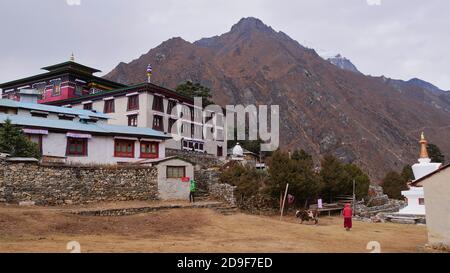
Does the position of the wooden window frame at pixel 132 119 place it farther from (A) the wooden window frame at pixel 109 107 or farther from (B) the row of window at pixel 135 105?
(A) the wooden window frame at pixel 109 107

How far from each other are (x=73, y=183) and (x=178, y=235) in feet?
33.8

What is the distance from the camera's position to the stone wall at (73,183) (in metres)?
21.5

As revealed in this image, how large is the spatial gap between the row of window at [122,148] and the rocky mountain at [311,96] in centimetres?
7080

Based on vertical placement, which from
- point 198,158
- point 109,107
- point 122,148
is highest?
point 109,107

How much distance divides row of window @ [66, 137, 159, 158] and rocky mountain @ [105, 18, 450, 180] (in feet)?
232

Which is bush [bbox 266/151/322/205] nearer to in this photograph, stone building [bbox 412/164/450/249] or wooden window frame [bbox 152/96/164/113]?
stone building [bbox 412/164/450/249]

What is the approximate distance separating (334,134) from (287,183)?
288 feet

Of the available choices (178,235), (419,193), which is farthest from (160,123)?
(178,235)

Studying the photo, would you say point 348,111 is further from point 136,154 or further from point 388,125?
point 136,154

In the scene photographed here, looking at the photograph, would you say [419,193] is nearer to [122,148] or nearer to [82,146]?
[122,148]

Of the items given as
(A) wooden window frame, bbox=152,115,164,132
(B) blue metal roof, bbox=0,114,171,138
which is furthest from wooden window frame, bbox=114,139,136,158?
(A) wooden window frame, bbox=152,115,164,132

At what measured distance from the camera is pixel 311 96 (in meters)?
129

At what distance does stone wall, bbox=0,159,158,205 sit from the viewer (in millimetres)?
21453

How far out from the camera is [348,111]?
130 metres
